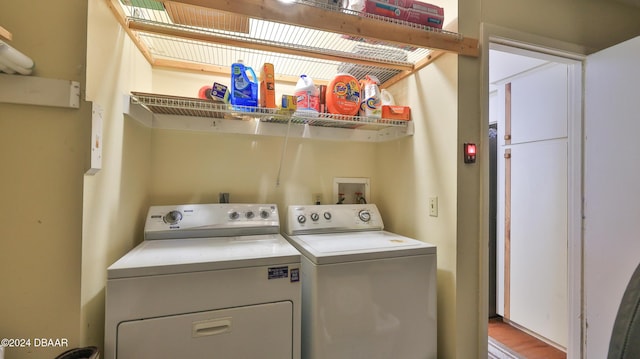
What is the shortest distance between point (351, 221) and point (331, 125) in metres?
0.68

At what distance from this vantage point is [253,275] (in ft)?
3.77

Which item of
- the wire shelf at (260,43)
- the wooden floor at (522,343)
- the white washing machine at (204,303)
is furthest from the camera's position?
the wooden floor at (522,343)

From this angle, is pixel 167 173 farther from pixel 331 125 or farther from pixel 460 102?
pixel 460 102

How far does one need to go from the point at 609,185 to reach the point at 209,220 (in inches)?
90.3

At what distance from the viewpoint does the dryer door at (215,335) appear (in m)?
1.00

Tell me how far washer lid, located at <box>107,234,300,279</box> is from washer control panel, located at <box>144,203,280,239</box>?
57 mm

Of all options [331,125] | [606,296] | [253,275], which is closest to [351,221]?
[331,125]

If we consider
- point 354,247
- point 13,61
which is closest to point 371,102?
point 354,247

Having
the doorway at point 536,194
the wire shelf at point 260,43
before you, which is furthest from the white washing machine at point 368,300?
the doorway at point 536,194

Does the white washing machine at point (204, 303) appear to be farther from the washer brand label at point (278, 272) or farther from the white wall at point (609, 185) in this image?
the white wall at point (609, 185)

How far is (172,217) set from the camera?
5.03ft

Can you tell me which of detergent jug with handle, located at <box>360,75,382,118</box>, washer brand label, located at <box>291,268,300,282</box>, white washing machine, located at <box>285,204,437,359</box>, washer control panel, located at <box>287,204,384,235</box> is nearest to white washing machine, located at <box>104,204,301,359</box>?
washer brand label, located at <box>291,268,300,282</box>

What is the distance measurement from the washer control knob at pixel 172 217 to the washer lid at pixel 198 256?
0.11 m

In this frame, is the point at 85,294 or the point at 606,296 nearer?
the point at 85,294
